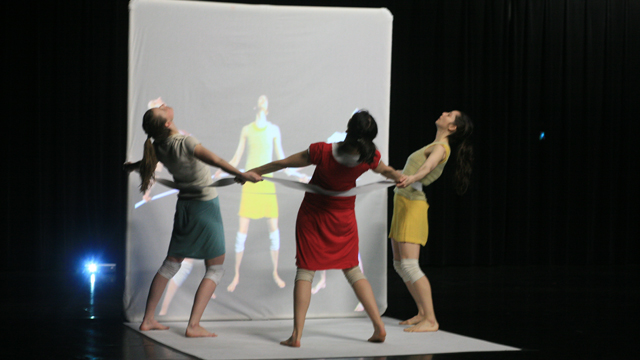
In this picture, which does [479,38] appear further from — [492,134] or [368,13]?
[368,13]

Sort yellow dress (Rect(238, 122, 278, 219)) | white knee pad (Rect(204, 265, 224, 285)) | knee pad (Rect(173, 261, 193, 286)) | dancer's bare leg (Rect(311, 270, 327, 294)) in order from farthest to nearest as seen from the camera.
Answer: dancer's bare leg (Rect(311, 270, 327, 294)), yellow dress (Rect(238, 122, 278, 219)), knee pad (Rect(173, 261, 193, 286)), white knee pad (Rect(204, 265, 224, 285))

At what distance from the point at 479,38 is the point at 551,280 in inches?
109

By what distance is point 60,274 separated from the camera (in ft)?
19.6

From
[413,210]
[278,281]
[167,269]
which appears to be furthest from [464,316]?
[167,269]

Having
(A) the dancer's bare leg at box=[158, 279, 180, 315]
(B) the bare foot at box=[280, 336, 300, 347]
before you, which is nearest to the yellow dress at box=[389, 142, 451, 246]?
(B) the bare foot at box=[280, 336, 300, 347]

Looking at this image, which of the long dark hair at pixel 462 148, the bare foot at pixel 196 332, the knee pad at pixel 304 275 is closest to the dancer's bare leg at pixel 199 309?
the bare foot at pixel 196 332

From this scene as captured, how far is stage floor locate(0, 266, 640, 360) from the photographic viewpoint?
2.94m

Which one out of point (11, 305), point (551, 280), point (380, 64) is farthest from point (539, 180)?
point (11, 305)

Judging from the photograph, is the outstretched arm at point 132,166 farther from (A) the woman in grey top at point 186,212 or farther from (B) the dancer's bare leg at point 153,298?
(B) the dancer's bare leg at point 153,298

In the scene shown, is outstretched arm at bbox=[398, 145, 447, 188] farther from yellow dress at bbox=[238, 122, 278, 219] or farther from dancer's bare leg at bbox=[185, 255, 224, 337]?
dancer's bare leg at bbox=[185, 255, 224, 337]

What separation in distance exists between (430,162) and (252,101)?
116 cm

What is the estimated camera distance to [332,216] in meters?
3.16

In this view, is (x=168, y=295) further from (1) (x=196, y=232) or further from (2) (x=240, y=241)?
(1) (x=196, y=232)

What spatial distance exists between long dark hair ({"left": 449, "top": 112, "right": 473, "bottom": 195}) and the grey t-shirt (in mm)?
1408
